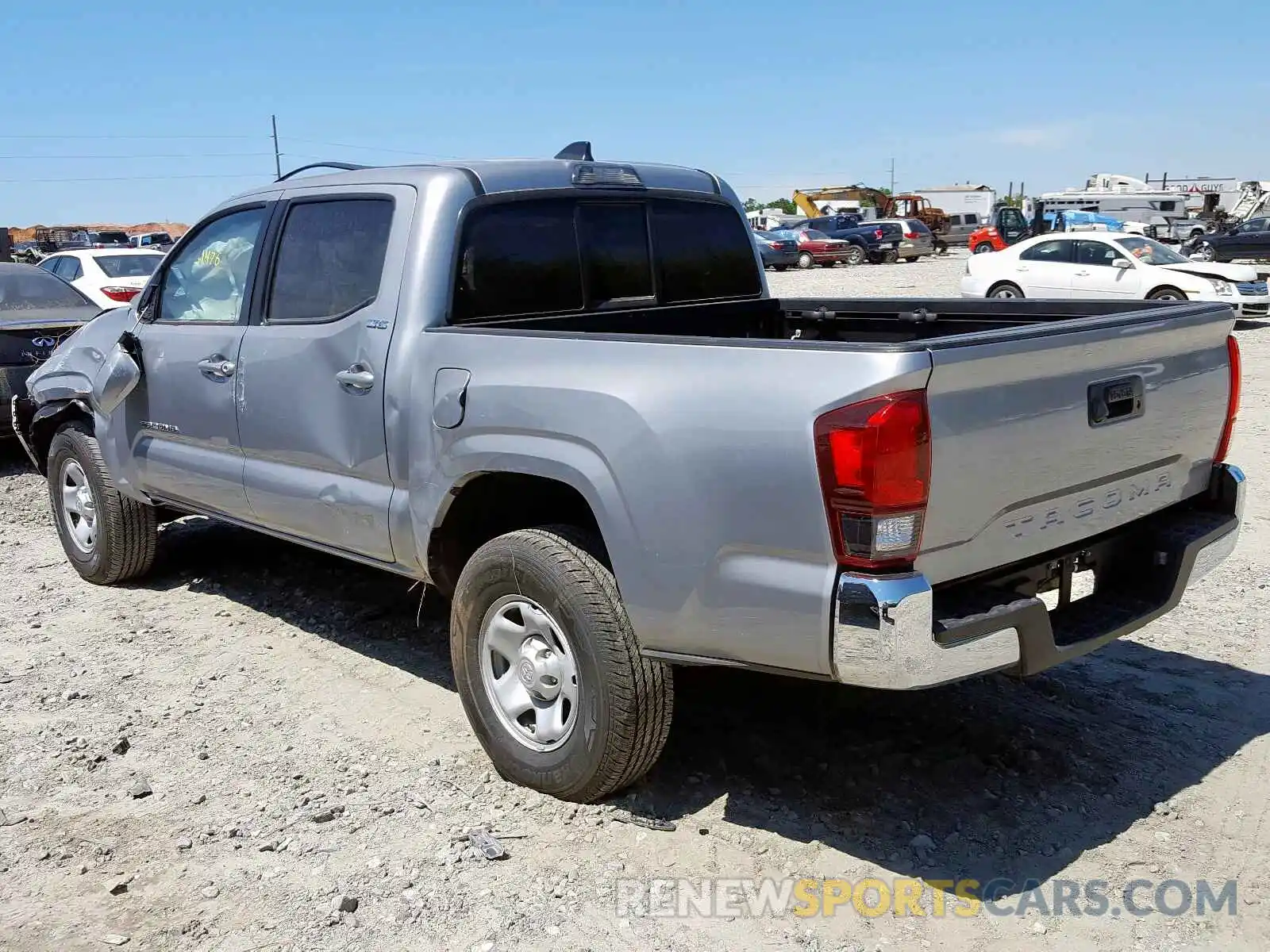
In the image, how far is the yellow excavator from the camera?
5541 cm

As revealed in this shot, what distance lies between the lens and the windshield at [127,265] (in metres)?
14.9

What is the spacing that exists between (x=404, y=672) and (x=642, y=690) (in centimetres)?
179

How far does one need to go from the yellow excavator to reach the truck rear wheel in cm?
5330

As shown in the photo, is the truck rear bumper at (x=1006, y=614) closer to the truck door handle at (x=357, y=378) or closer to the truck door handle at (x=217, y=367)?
the truck door handle at (x=357, y=378)

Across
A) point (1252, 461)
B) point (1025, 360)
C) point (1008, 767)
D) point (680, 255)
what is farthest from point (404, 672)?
point (1252, 461)

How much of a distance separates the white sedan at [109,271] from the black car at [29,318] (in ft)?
12.9

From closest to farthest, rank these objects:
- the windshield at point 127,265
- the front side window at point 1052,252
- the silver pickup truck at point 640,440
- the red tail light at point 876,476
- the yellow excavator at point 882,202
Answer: the red tail light at point 876,476
the silver pickup truck at point 640,440
the windshield at point 127,265
the front side window at point 1052,252
the yellow excavator at point 882,202

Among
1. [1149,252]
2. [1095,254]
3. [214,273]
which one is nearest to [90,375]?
[214,273]

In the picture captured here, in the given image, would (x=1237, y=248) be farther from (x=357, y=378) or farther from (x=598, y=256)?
(x=357, y=378)

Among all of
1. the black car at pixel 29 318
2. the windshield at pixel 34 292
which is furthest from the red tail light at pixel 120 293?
the windshield at pixel 34 292

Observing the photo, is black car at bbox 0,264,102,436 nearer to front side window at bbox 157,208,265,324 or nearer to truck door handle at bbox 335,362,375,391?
front side window at bbox 157,208,265,324

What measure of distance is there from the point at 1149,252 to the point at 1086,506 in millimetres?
16653

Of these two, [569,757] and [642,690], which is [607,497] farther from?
[569,757]

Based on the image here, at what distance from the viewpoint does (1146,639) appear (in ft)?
16.5
